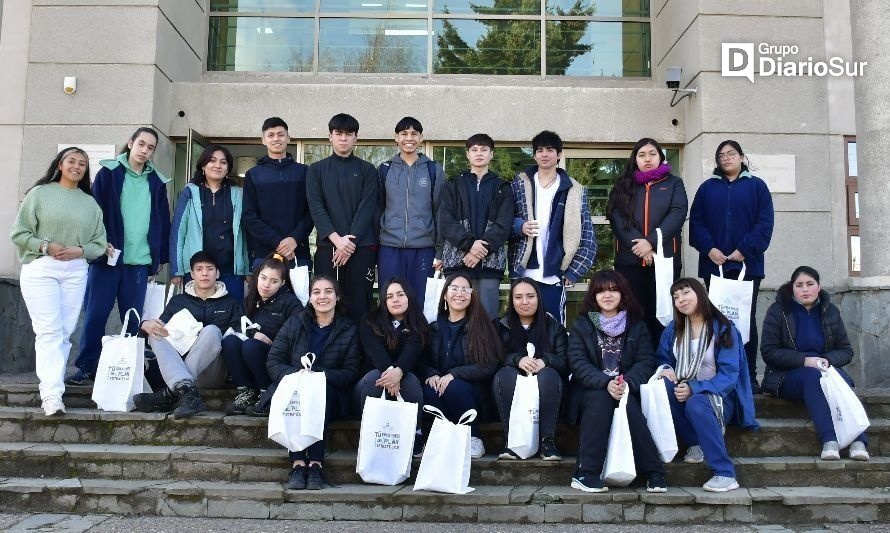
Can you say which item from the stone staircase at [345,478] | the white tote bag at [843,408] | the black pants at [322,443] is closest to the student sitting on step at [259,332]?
the stone staircase at [345,478]

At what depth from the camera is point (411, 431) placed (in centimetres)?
470

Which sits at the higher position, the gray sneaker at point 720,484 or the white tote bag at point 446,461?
the white tote bag at point 446,461

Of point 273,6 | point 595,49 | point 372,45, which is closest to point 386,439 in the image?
point 372,45

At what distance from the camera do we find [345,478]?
4.95m

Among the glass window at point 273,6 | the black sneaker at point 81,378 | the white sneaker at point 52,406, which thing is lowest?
the white sneaker at point 52,406

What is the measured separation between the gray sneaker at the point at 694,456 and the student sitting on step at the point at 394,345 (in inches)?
70.8

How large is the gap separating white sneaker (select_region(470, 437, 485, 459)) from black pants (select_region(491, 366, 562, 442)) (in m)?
0.20

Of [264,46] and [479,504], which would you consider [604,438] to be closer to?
[479,504]

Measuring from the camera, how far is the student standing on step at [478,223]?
5734 millimetres

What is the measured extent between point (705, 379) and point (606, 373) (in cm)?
68

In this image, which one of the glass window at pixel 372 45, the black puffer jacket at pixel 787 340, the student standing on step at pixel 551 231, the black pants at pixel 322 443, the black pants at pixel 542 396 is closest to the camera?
the black pants at pixel 322 443

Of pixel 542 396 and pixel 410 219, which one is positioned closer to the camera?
pixel 542 396

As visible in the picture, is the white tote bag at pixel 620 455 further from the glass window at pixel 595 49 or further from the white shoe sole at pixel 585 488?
the glass window at pixel 595 49

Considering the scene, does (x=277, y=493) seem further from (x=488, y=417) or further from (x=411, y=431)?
(x=488, y=417)
